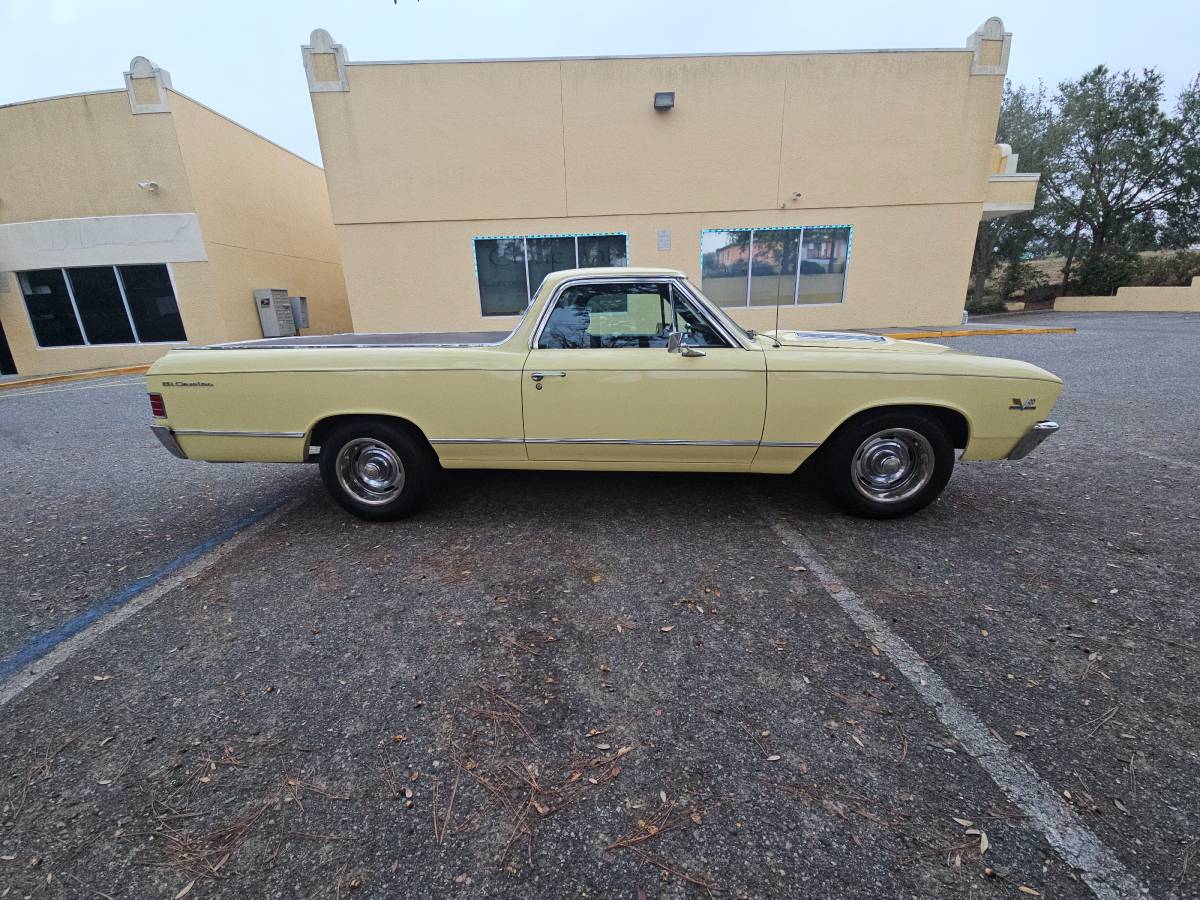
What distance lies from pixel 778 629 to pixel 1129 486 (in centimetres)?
347

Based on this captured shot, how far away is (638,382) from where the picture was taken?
341 cm

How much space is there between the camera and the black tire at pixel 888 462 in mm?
3416

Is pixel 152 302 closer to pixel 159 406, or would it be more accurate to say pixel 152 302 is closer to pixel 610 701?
pixel 159 406

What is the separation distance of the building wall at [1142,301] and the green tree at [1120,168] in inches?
72.6

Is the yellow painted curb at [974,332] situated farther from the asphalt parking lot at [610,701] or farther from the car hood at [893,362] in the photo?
the car hood at [893,362]

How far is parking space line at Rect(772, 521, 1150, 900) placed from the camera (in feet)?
4.79

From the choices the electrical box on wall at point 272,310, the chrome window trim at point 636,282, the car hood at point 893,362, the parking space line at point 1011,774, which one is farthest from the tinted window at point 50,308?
the parking space line at point 1011,774

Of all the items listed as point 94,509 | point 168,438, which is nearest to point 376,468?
point 168,438

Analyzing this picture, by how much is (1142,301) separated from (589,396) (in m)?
31.2

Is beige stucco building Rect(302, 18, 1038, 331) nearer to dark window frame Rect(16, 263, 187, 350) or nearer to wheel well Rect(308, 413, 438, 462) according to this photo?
dark window frame Rect(16, 263, 187, 350)

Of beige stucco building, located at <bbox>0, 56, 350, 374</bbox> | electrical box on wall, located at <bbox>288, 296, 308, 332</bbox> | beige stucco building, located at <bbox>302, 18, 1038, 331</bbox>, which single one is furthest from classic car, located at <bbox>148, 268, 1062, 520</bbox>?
electrical box on wall, located at <bbox>288, 296, 308, 332</bbox>

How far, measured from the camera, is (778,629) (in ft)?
8.30

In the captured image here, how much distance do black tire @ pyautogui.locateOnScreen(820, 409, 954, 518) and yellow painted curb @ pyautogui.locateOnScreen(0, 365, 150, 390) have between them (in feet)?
49.1

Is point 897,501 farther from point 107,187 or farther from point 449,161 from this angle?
point 107,187
